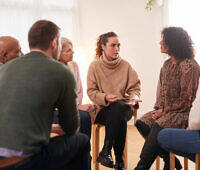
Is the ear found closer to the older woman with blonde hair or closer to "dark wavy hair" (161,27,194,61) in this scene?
the older woman with blonde hair

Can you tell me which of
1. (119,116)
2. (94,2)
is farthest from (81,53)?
(119,116)

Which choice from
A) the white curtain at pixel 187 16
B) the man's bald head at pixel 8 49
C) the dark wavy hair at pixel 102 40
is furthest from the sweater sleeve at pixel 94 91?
the white curtain at pixel 187 16

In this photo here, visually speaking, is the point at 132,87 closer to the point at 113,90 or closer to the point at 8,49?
the point at 113,90

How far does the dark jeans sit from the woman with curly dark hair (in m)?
0.61

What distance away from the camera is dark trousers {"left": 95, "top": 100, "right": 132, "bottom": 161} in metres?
2.57

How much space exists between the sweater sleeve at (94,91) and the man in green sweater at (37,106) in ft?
3.49

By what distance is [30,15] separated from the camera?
450 centimetres

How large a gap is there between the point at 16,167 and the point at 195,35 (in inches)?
125

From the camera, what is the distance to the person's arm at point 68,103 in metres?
1.55

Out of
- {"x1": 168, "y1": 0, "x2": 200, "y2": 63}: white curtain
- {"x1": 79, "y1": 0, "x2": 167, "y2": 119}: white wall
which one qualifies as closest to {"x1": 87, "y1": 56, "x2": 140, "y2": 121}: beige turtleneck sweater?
{"x1": 168, "y1": 0, "x2": 200, "y2": 63}: white curtain

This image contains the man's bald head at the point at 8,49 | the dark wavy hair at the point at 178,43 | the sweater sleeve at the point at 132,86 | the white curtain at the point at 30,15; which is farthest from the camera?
the white curtain at the point at 30,15

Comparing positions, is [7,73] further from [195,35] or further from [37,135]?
[195,35]

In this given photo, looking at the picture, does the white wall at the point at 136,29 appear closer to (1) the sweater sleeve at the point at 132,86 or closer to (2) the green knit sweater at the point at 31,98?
(1) the sweater sleeve at the point at 132,86

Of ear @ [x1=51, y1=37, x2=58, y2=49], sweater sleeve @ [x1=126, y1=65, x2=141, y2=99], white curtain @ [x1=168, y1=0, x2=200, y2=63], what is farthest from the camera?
white curtain @ [x1=168, y1=0, x2=200, y2=63]
